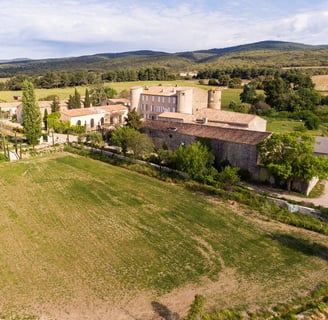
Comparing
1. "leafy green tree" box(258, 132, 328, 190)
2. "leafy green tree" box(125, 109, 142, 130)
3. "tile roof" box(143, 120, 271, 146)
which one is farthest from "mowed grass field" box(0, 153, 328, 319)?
"leafy green tree" box(125, 109, 142, 130)

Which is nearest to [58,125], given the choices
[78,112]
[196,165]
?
[78,112]

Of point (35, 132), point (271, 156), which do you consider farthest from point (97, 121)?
point (271, 156)

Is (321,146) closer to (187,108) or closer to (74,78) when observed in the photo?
(187,108)

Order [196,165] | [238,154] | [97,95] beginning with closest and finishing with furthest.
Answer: [196,165] < [238,154] < [97,95]

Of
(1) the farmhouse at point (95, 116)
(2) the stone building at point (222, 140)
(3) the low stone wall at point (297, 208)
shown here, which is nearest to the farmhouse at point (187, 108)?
(1) the farmhouse at point (95, 116)

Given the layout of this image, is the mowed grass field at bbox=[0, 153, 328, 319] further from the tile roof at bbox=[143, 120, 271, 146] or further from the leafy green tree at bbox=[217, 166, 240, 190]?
the tile roof at bbox=[143, 120, 271, 146]
